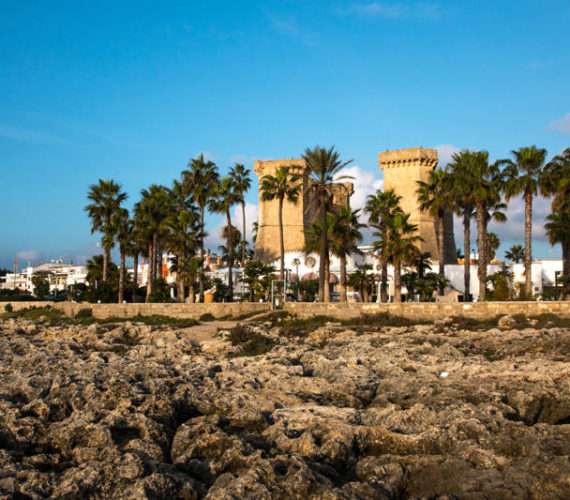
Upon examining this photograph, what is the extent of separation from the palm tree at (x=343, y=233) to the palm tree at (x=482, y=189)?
20.6 ft

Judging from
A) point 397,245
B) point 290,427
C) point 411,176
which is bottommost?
point 290,427

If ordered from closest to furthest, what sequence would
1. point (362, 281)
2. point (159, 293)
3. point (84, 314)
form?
point (84, 314) → point (159, 293) → point (362, 281)

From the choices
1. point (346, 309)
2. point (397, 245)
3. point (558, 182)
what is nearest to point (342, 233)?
point (397, 245)

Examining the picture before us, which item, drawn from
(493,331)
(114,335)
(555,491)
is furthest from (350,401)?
(114,335)

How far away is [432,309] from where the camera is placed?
25.3 meters

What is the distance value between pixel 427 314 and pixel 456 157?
13.5m

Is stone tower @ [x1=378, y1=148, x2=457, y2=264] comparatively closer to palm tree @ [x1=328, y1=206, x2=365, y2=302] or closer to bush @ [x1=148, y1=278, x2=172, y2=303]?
palm tree @ [x1=328, y1=206, x2=365, y2=302]

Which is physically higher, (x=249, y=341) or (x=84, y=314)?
(x=84, y=314)

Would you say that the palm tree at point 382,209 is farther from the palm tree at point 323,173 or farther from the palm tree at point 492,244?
the palm tree at point 492,244

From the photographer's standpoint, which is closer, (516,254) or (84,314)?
(84,314)

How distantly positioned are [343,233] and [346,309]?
22.8 feet

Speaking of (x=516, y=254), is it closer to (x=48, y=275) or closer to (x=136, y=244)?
(x=136, y=244)

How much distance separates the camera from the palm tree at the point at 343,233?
32844mm

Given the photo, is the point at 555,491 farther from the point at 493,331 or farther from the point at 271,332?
the point at 271,332
